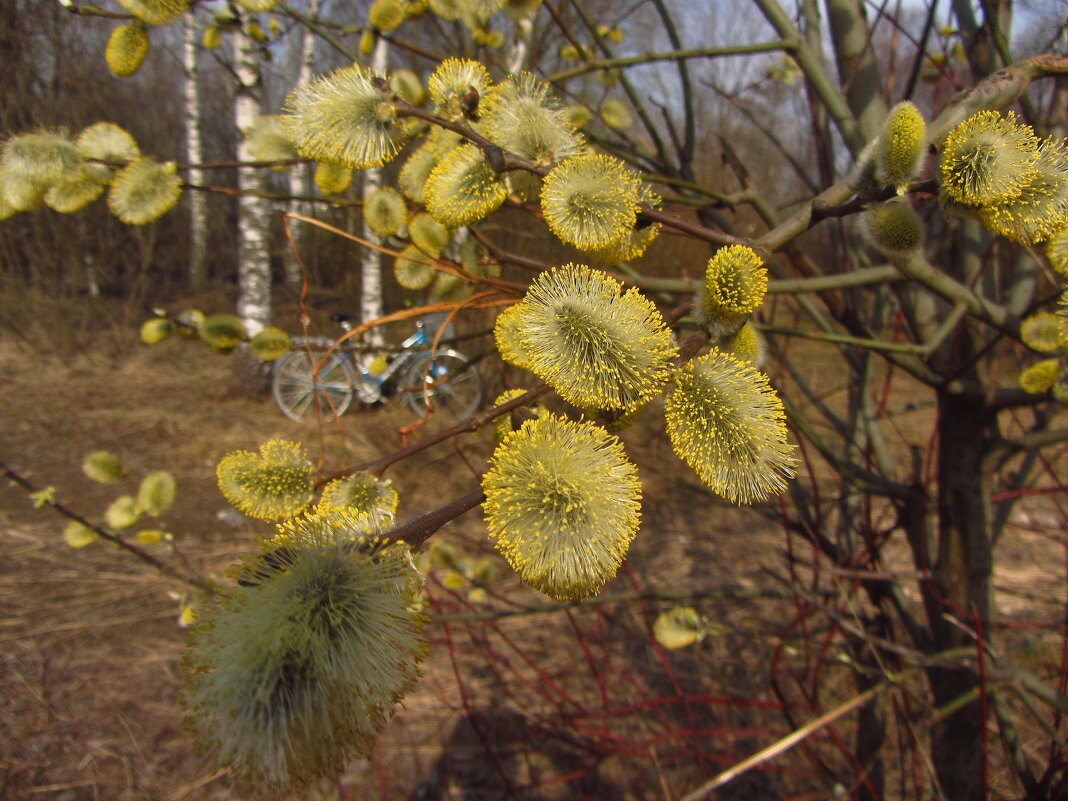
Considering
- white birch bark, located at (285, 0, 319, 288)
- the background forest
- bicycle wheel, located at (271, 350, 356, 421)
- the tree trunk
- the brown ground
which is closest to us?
the background forest

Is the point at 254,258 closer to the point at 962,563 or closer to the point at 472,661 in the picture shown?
the point at 472,661

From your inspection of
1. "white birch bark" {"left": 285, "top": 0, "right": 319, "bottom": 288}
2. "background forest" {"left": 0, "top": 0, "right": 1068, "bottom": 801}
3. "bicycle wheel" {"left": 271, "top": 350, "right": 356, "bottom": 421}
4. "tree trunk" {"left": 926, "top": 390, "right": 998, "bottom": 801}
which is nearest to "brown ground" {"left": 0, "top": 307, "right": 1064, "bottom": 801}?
"background forest" {"left": 0, "top": 0, "right": 1068, "bottom": 801}

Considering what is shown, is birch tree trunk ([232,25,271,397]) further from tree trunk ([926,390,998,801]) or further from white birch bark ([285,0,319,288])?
tree trunk ([926,390,998,801])

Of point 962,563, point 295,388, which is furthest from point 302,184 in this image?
point 962,563

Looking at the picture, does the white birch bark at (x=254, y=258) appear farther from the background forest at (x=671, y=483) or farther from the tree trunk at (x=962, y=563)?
the tree trunk at (x=962, y=563)

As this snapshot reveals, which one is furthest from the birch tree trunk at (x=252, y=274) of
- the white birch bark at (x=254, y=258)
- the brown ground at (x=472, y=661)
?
the brown ground at (x=472, y=661)
